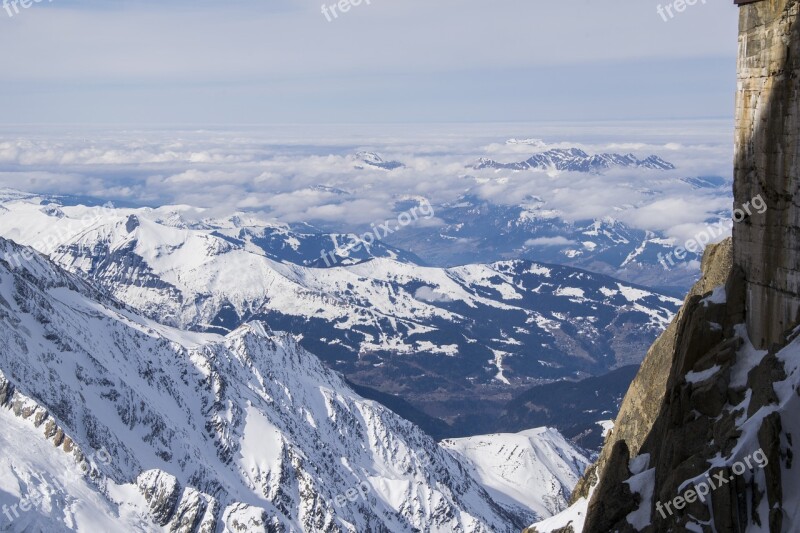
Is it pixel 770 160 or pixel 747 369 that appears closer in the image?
pixel 770 160

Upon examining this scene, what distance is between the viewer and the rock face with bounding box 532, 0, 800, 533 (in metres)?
28.4

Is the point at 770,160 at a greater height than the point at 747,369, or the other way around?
the point at 770,160

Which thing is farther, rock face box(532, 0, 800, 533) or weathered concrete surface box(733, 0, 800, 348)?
weathered concrete surface box(733, 0, 800, 348)

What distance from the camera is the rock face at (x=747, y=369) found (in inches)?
1118

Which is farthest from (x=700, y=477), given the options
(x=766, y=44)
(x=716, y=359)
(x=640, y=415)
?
(x=640, y=415)

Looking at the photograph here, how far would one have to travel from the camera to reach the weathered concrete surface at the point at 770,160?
103ft

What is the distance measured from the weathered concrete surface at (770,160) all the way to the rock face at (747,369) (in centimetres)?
5

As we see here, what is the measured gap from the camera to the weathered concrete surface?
31359mm

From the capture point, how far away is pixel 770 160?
32500mm

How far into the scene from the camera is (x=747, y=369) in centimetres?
3384

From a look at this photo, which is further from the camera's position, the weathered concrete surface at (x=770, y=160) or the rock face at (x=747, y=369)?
the weathered concrete surface at (x=770, y=160)

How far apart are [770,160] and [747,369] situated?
852cm

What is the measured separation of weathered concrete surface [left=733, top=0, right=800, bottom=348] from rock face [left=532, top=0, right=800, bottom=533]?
0.05 meters

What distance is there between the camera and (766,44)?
32438 millimetres
